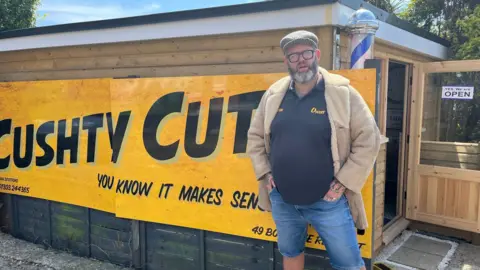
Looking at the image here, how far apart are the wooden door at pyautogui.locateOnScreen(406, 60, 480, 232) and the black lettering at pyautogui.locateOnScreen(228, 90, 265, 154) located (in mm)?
2383

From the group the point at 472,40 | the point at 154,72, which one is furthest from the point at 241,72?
the point at 472,40

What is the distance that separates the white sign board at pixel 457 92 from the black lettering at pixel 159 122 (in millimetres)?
3062

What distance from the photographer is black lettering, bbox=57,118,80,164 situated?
4.06m

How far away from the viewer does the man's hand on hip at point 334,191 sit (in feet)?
7.47

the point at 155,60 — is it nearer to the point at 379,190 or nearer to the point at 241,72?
the point at 241,72

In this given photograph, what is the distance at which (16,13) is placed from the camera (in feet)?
33.8

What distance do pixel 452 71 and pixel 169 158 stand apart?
123 inches

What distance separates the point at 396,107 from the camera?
17.0 feet

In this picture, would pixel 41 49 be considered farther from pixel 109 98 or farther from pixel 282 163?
pixel 282 163

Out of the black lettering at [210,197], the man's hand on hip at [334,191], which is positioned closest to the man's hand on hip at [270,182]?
the man's hand on hip at [334,191]

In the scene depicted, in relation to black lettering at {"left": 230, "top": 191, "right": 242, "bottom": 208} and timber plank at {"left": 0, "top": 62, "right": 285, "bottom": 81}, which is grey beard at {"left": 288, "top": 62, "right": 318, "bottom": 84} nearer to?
timber plank at {"left": 0, "top": 62, "right": 285, "bottom": 81}

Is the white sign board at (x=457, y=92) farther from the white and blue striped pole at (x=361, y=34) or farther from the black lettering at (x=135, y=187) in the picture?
the black lettering at (x=135, y=187)

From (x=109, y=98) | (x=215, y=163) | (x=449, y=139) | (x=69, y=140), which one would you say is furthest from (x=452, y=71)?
(x=69, y=140)

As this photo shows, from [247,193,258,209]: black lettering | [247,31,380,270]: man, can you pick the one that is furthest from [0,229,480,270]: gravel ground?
[247,31,380,270]: man
